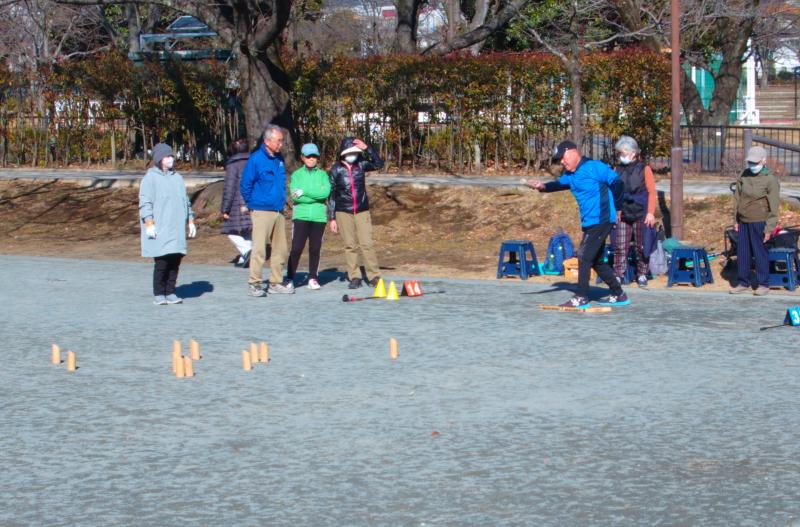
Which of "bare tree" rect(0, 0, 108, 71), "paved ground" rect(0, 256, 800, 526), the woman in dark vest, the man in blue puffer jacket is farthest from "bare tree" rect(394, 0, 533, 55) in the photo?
"bare tree" rect(0, 0, 108, 71)

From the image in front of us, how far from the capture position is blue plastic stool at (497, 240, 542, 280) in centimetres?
1542

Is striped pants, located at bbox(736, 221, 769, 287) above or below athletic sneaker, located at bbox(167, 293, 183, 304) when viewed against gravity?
above

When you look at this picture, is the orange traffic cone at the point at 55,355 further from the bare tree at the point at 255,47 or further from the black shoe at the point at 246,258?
the bare tree at the point at 255,47

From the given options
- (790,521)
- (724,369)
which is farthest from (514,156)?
(790,521)

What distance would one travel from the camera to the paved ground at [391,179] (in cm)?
2005

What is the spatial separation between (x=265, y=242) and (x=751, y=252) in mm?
5463

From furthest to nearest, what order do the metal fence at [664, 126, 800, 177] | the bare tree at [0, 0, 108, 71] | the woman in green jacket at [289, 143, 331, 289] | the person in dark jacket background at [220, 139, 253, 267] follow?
the bare tree at [0, 0, 108, 71] < the metal fence at [664, 126, 800, 177] < the person in dark jacket background at [220, 139, 253, 267] < the woman in green jacket at [289, 143, 331, 289]

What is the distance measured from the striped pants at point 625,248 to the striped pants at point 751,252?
1121mm

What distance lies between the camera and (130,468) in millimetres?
7305

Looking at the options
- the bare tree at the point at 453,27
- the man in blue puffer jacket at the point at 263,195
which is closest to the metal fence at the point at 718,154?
the bare tree at the point at 453,27

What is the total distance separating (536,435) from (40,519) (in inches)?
123

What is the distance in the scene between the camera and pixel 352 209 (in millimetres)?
14555

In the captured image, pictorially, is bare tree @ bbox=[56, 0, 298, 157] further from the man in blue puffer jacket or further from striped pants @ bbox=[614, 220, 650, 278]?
striped pants @ bbox=[614, 220, 650, 278]

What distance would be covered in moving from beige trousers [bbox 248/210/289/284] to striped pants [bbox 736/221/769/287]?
203 inches
